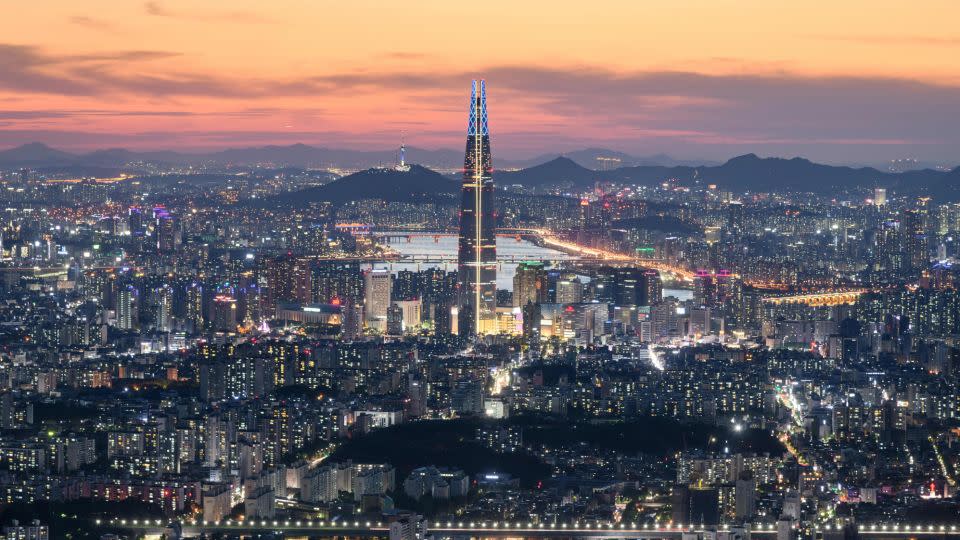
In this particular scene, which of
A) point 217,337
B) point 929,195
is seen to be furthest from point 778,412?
point 929,195

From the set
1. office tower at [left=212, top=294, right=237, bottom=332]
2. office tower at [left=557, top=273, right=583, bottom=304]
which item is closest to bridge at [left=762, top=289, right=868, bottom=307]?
office tower at [left=557, top=273, right=583, bottom=304]

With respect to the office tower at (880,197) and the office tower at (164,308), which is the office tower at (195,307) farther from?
the office tower at (880,197)

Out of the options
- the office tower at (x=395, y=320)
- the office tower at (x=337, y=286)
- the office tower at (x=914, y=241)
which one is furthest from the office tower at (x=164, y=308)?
the office tower at (x=914, y=241)

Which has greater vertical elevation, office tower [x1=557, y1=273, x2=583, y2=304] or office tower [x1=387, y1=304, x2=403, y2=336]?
office tower [x1=557, y1=273, x2=583, y2=304]

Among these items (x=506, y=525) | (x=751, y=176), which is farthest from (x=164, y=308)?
(x=751, y=176)

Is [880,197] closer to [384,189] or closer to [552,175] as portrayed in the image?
[552,175]

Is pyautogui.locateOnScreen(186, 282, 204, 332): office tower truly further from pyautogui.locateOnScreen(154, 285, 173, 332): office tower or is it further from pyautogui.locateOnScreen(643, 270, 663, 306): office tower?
pyautogui.locateOnScreen(643, 270, 663, 306): office tower
